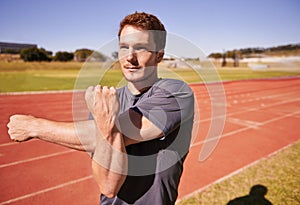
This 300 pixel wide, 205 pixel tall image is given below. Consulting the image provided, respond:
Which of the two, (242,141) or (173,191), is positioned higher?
(173,191)

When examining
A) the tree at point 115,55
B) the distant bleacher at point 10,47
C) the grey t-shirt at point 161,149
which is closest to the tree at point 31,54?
the distant bleacher at point 10,47

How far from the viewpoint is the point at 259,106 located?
14602 mm

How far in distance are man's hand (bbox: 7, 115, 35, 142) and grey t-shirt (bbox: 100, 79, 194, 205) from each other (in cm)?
45

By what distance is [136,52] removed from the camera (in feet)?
4.22

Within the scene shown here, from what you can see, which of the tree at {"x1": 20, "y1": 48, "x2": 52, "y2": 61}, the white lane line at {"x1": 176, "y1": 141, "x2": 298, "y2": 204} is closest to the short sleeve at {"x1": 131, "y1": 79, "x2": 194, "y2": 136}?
the white lane line at {"x1": 176, "y1": 141, "x2": 298, "y2": 204}

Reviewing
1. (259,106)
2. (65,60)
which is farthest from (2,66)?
(259,106)

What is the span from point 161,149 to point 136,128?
1.25 feet

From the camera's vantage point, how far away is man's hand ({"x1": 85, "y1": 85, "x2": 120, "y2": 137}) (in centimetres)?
84

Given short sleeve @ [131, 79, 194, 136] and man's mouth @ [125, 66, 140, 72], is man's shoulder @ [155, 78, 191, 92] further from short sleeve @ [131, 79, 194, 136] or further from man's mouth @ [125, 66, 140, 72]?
man's mouth @ [125, 66, 140, 72]

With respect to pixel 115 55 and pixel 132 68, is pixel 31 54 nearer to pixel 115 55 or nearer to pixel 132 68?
pixel 115 55

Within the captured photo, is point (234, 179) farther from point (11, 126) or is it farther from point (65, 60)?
point (65, 60)

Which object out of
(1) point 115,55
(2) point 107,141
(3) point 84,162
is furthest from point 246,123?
(2) point 107,141

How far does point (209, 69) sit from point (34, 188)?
16.1ft

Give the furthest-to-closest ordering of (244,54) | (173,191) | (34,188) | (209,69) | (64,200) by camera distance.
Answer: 1. (244,54)
2. (34,188)
3. (64,200)
4. (173,191)
5. (209,69)
